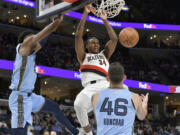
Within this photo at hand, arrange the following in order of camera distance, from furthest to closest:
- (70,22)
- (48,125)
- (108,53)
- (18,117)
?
(70,22)
(48,125)
(108,53)
(18,117)

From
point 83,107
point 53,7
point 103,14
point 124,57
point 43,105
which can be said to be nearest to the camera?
point 43,105

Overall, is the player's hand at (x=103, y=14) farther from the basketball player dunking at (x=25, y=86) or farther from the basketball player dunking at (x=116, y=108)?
the basketball player dunking at (x=116, y=108)

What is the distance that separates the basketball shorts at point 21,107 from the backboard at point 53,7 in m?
1.20

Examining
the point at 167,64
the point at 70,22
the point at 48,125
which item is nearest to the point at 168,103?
the point at 167,64

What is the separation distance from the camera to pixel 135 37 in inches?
261

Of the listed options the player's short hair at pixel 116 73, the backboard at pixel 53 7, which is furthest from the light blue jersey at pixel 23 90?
the player's short hair at pixel 116 73

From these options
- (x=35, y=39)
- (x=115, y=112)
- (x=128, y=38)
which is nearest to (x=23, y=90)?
(x=35, y=39)

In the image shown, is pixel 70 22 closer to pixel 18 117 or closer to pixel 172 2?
pixel 172 2

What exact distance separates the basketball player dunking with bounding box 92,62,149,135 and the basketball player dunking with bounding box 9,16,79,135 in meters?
1.27

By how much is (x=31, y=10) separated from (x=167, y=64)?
11.5 metres

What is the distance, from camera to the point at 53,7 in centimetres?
488

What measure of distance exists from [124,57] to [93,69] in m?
20.7

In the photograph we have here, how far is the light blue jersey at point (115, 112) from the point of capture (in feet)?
10.5

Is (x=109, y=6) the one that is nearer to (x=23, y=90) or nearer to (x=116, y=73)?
(x=23, y=90)
